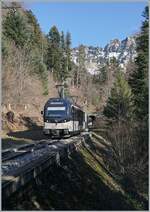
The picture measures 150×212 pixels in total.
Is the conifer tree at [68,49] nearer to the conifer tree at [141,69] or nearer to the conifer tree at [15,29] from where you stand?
the conifer tree at [15,29]

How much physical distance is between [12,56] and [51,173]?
4561 centimetres

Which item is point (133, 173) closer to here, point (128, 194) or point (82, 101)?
point (128, 194)

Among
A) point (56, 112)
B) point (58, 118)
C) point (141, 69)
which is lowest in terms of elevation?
point (58, 118)

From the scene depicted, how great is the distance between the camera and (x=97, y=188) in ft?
70.1

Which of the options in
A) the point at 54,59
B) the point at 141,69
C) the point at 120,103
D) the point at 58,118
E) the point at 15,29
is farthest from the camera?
the point at 54,59

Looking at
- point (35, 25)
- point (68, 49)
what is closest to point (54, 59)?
point (35, 25)

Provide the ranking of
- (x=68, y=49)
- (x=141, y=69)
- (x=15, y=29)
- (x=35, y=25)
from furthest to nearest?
(x=68, y=49) → (x=35, y=25) → (x=15, y=29) → (x=141, y=69)

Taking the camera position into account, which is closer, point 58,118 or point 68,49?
point 58,118

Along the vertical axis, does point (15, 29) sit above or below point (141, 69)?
above

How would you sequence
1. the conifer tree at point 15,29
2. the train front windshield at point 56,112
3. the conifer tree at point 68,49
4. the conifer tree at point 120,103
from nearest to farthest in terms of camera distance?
the train front windshield at point 56,112 < the conifer tree at point 120,103 < the conifer tree at point 15,29 < the conifer tree at point 68,49

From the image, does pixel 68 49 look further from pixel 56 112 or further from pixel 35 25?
pixel 56 112

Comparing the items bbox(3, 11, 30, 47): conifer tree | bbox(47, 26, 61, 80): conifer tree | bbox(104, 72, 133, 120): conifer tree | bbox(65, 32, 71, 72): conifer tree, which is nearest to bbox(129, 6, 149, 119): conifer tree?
bbox(104, 72, 133, 120): conifer tree

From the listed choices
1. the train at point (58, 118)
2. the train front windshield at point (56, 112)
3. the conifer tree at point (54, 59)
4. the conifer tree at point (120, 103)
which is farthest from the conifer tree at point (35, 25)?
the train front windshield at point (56, 112)

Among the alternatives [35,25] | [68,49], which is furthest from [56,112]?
[68,49]
